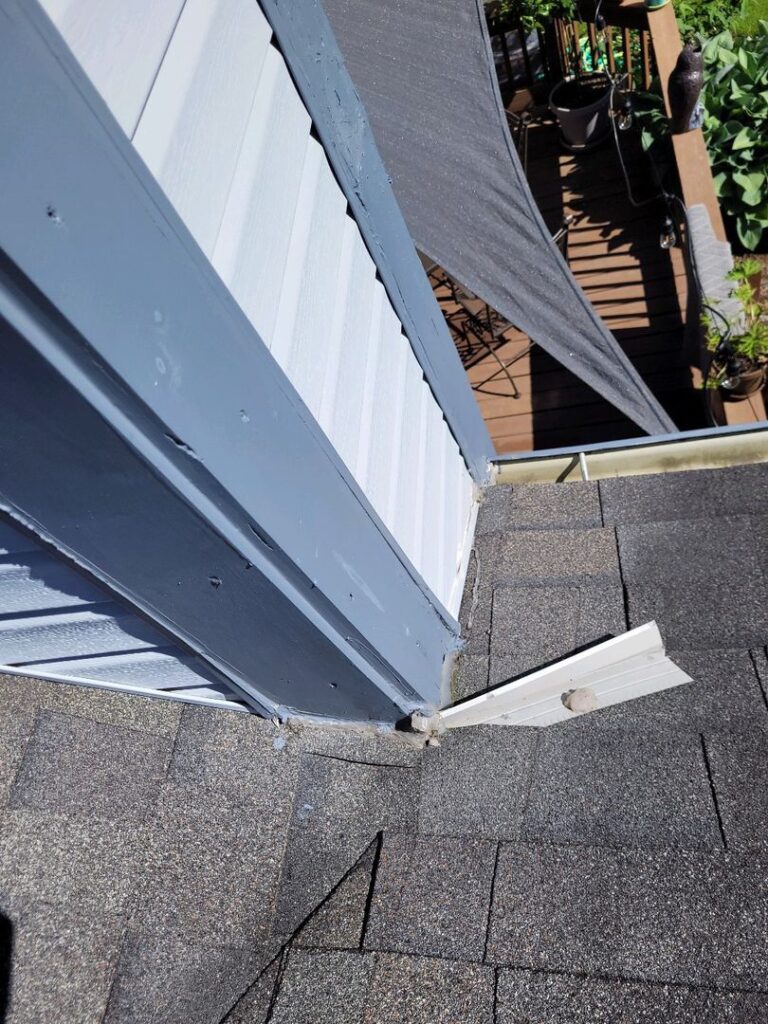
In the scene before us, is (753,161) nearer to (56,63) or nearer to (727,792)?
(727,792)

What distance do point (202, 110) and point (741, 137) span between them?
219 inches

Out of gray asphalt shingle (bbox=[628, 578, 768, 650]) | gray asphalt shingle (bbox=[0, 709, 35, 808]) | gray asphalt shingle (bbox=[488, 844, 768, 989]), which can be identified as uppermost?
gray asphalt shingle (bbox=[0, 709, 35, 808])

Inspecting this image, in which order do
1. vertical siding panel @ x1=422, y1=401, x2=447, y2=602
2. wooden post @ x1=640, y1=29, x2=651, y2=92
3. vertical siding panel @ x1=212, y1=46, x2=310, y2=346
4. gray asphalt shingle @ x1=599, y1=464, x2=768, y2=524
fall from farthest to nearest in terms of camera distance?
wooden post @ x1=640, y1=29, x2=651, y2=92
gray asphalt shingle @ x1=599, y1=464, x2=768, y2=524
vertical siding panel @ x1=422, y1=401, x2=447, y2=602
vertical siding panel @ x1=212, y1=46, x2=310, y2=346

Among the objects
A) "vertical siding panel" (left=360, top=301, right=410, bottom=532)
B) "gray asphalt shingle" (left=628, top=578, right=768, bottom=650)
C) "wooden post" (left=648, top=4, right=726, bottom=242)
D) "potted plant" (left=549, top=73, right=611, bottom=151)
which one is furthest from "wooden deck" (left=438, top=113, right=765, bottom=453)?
"vertical siding panel" (left=360, top=301, right=410, bottom=532)

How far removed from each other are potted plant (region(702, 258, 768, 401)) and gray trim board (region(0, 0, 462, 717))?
11.4 feet

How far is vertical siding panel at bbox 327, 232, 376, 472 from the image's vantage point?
1.92 meters

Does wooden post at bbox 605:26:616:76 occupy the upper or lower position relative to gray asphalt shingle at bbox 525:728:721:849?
lower

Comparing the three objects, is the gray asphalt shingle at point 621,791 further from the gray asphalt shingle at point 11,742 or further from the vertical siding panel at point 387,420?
the gray asphalt shingle at point 11,742

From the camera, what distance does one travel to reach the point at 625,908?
174 centimetres

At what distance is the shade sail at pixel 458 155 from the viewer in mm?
2699

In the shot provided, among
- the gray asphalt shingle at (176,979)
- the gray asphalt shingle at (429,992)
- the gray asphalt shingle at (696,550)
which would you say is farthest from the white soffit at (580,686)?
the gray asphalt shingle at (176,979)

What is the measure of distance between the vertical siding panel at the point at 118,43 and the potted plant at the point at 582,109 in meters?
6.11

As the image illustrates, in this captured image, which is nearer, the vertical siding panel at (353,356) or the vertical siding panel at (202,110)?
the vertical siding panel at (202,110)

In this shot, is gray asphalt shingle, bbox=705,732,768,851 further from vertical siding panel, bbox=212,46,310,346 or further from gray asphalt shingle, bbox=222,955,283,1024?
vertical siding panel, bbox=212,46,310,346
